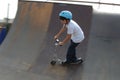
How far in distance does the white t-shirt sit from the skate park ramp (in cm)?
43

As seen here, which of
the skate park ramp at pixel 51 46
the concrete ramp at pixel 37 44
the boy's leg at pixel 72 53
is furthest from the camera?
the boy's leg at pixel 72 53

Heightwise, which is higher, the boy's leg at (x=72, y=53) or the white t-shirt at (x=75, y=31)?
the white t-shirt at (x=75, y=31)

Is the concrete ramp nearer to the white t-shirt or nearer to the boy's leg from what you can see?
the boy's leg

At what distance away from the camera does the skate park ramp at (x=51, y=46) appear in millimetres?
7734

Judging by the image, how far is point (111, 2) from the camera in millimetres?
10711

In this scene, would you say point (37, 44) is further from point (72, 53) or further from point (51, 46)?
point (72, 53)

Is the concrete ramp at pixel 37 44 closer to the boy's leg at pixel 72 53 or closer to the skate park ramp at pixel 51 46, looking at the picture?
the skate park ramp at pixel 51 46

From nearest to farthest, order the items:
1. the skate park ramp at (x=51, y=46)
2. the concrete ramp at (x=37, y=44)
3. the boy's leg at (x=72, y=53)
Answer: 1. the skate park ramp at (x=51, y=46)
2. the concrete ramp at (x=37, y=44)
3. the boy's leg at (x=72, y=53)

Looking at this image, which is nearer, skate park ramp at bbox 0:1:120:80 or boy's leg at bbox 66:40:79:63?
skate park ramp at bbox 0:1:120:80

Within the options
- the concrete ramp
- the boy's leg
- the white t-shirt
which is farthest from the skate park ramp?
the white t-shirt

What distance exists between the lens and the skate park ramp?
7734 mm

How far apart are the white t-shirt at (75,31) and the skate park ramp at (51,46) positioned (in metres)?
0.43

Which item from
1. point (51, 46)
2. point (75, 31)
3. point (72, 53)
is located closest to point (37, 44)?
point (51, 46)

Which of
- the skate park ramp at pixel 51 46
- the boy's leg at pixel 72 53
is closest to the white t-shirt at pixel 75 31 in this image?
the boy's leg at pixel 72 53
